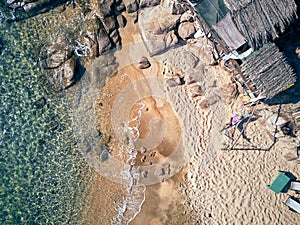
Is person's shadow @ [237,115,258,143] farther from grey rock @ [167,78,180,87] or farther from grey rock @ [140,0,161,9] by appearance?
grey rock @ [140,0,161,9]

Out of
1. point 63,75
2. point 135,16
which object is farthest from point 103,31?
point 63,75

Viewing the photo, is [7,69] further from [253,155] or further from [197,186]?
[253,155]

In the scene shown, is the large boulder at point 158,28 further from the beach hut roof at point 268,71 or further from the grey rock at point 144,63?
the beach hut roof at point 268,71

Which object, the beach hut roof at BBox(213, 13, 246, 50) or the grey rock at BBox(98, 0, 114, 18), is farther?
the grey rock at BBox(98, 0, 114, 18)

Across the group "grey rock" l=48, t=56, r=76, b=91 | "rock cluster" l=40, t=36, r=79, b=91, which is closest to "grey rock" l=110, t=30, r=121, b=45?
"rock cluster" l=40, t=36, r=79, b=91

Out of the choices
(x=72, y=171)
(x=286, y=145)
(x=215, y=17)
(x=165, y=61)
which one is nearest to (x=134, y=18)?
(x=165, y=61)
